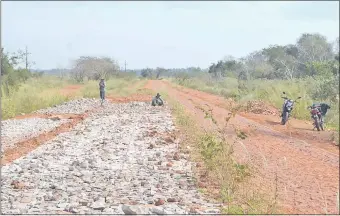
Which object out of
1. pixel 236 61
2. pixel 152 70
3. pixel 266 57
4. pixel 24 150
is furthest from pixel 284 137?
pixel 152 70

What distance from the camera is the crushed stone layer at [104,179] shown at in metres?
6.76

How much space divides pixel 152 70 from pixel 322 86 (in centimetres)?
8940

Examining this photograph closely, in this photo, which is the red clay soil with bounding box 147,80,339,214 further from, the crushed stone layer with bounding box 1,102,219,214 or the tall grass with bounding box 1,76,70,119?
the tall grass with bounding box 1,76,70,119

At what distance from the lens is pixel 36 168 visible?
9.71 meters

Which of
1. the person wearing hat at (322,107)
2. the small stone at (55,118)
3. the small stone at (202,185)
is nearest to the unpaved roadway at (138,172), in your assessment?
the small stone at (202,185)

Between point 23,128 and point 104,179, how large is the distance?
11588 millimetres

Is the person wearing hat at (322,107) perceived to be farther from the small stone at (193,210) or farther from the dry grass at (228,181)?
the small stone at (193,210)

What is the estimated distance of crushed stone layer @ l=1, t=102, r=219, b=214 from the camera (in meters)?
6.76

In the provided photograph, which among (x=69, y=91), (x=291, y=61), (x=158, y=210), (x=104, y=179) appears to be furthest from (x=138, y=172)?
(x=69, y=91)

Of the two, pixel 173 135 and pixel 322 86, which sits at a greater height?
pixel 322 86

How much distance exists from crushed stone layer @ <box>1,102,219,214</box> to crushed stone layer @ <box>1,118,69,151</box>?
252 centimetres

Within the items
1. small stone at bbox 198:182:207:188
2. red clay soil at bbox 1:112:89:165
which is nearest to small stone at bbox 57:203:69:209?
small stone at bbox 198:182:207:188

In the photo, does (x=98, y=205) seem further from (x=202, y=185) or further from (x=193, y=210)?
(x=202, y=185)

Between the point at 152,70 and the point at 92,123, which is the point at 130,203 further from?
the point at 152,70
